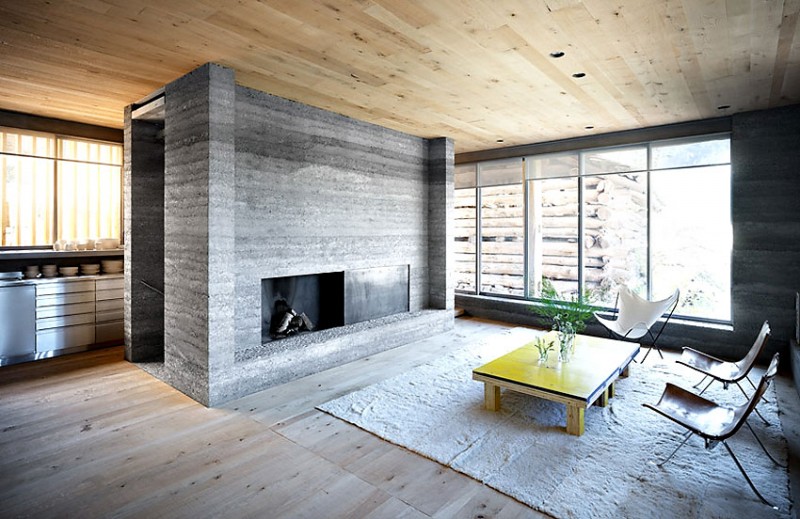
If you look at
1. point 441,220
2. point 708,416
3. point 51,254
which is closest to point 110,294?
point 51,254

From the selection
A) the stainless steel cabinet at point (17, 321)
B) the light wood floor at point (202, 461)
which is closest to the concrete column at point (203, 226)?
the light wood floor at point (202, 461)

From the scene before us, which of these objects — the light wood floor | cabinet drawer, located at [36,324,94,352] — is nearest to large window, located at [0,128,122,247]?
cabinet drawer, located at [36,324,94,352]

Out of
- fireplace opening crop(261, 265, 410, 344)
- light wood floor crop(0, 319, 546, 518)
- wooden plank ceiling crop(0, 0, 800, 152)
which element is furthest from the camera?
fireplace opening crop(261, 265, 410, 344)

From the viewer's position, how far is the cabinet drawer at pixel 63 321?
4.95m

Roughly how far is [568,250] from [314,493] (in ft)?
17.6

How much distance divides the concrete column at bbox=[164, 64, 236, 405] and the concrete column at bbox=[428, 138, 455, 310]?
10.9ft

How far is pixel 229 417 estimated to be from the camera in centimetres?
351

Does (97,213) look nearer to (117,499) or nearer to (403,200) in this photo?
(403,200)

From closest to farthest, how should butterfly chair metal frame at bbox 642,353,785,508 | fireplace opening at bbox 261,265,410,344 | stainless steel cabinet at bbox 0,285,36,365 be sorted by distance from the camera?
butterfly chair metal frame at bbox 642,353,785,508 → stainless steel cabinet at bbox 0,285,36,365 → fireplace opening at bbox 261,265,410,344

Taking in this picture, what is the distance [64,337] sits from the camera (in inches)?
202

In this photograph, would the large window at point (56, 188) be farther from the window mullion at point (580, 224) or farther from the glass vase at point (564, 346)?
the window mullion at point (580, 224)

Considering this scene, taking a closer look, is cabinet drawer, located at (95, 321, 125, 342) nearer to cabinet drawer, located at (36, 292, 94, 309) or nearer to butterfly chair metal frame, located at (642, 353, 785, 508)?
cabinet drawer, located at (36, 292, 94, 309)

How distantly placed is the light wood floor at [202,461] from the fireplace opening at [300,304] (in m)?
0.82

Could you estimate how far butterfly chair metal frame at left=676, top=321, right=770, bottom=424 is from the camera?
3.49 meters
